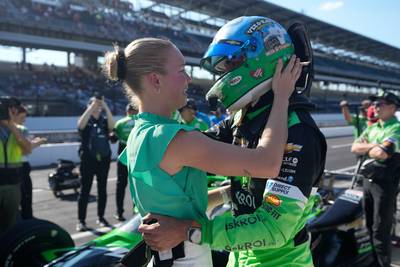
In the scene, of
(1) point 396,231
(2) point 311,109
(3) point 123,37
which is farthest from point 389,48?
(2) point 311,109

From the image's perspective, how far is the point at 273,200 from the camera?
1.43 metres

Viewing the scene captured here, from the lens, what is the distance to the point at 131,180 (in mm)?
1607

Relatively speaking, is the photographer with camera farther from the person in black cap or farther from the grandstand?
the grandstand

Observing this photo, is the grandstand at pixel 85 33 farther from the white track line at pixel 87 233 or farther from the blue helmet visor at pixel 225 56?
the blue helmet visor at pixel 225 56

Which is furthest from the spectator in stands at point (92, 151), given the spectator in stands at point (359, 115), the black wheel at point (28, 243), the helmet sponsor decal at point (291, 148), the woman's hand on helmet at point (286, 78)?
the helmet sponsor decal at point (291, 148)

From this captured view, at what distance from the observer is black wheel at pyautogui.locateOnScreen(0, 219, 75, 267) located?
331 cm

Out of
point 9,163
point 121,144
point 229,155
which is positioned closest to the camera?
point 229,155

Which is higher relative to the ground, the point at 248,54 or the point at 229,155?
the point at 248,54

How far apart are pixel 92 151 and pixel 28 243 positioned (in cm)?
285

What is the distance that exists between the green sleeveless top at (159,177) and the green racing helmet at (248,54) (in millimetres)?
304

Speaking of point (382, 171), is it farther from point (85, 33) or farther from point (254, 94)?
point (85, 33)

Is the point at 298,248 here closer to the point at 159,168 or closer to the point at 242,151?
the point at 242,151

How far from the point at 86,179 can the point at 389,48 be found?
206ft

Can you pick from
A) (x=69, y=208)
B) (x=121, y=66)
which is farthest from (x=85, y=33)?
(x=121, y=66)
